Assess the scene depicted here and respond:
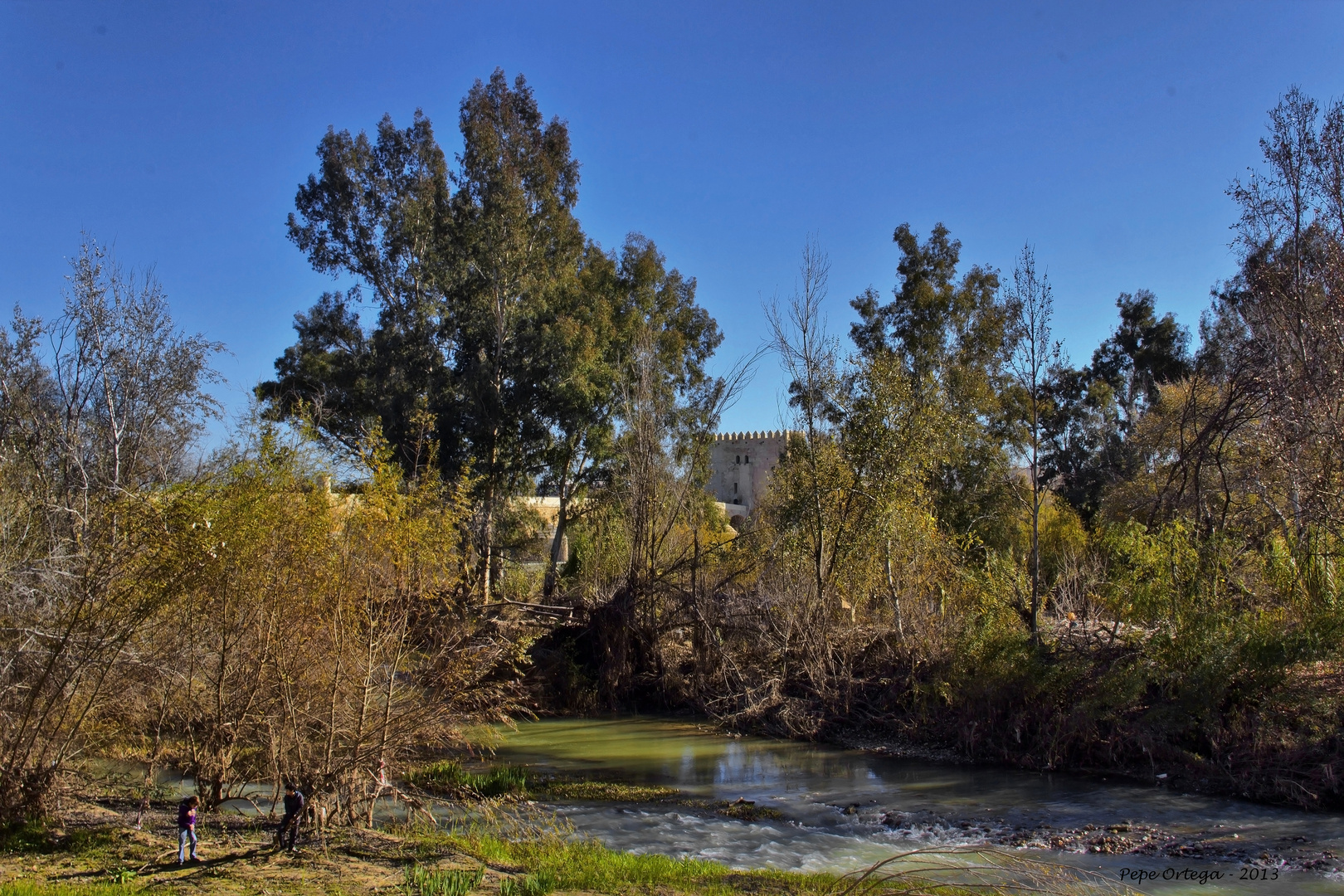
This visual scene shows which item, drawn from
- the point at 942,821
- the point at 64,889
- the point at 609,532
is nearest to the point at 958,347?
the point at 609,532

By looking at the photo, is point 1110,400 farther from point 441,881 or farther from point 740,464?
point 441,881

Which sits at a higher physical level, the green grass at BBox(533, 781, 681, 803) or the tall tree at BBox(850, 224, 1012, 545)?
the tall tree at BBox(850, 224, 1012, 545)

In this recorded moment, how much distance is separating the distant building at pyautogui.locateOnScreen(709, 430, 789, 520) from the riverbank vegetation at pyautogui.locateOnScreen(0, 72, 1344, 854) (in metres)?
15.2

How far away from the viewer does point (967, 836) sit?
10.8m

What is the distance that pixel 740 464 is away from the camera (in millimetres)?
50438

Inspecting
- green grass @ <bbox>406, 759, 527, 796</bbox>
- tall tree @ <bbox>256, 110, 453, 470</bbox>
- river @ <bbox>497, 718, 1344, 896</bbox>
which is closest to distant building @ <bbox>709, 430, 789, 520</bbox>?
tall tree @ <bbox>256, 110, 453, 470</bbox>

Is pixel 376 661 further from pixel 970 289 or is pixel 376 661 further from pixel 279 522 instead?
pixel 970 289

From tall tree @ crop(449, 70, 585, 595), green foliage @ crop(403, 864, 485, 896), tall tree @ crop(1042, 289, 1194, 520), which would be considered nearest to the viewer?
green foliage @ crop(403, 864, 485, 896)

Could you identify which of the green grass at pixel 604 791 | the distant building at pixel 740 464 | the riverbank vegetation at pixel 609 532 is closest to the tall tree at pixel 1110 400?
the riverbank vegetation at pixel 609 532

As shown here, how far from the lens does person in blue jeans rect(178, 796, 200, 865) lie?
823cm

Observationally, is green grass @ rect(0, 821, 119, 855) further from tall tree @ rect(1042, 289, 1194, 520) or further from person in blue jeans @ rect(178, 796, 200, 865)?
tall tree @ rect(1042, 289, 1194, 520)

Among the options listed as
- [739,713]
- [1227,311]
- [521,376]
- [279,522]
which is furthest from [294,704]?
[1227,311]

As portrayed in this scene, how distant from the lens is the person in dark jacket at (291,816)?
29.7ft

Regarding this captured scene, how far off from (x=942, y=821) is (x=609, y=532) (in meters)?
14.3
